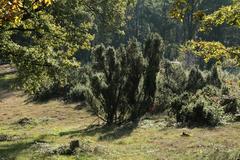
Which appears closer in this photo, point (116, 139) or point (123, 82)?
point (116, 139)

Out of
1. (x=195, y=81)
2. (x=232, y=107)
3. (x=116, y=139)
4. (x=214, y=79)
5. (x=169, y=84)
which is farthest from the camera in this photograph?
(x=214, y=79)

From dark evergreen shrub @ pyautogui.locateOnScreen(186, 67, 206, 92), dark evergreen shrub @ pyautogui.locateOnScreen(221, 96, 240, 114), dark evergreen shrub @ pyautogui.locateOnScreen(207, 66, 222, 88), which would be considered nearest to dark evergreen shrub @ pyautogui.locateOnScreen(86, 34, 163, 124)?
dark evergreen shrub @ pyautogui.locateOnScreen(221, 96, 240, 114)

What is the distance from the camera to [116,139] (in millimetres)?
21422

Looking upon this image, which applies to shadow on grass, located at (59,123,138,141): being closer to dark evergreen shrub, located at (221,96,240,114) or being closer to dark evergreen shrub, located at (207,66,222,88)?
dark evergreen shrub, located at (221,96,240,114)

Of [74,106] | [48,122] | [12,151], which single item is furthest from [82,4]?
[74,106]

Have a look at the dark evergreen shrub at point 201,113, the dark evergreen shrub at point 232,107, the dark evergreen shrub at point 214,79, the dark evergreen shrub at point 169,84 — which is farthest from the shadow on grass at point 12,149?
the dark evergreen shrub at point 214,79

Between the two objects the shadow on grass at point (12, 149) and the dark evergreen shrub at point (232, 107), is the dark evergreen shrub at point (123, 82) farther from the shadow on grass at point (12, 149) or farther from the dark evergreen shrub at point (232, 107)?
the shadow on grass at point (12, 149)

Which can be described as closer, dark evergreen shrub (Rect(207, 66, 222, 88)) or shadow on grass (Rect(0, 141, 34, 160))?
shadow on grass (Rect(0, 141, 34, 160))

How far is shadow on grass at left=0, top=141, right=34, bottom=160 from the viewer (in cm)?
1685

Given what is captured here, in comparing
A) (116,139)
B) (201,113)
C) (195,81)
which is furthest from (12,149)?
A: (195,81)

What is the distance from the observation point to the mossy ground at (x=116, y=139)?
56.0ft

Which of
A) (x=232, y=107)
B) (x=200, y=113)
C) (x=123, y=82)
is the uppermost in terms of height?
(x=123, y=82)

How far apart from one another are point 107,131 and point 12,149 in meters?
6.80

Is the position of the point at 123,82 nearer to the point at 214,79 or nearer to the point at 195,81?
the point at 195,81
